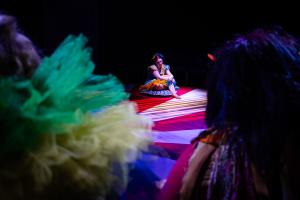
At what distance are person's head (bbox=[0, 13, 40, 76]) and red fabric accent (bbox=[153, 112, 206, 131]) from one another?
2.69 m

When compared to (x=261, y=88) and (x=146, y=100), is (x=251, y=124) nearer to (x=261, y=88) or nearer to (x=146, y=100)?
(x=261, y=88)

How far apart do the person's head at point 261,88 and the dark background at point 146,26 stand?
4460mm

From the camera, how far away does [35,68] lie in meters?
0.64

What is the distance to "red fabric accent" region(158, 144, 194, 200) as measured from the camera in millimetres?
926

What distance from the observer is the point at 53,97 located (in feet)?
1.99

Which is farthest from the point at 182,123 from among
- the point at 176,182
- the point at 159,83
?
the point at 176,182

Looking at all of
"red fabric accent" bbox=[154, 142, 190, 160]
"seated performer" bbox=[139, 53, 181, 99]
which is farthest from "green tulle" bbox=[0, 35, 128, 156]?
Result: "seated performer" bbox=[139, 53, 181, 99]

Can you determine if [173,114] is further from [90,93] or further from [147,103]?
[90,93]

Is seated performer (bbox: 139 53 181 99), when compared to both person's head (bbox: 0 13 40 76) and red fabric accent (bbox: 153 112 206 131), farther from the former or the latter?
person's head (bbox: 0 13 40 76)

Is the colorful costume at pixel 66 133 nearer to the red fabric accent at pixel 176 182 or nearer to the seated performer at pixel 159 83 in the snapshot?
the red fabric accent at pixel 176 182

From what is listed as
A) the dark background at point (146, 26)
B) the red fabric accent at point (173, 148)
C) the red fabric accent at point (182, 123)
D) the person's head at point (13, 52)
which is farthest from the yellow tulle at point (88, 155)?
the dark background at point (146, 26)

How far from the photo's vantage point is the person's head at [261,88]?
2.47ft

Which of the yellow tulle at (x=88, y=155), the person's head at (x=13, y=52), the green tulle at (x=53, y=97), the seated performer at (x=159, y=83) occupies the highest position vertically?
the person's head at (x=13, y=52)

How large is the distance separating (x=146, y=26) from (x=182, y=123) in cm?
355
